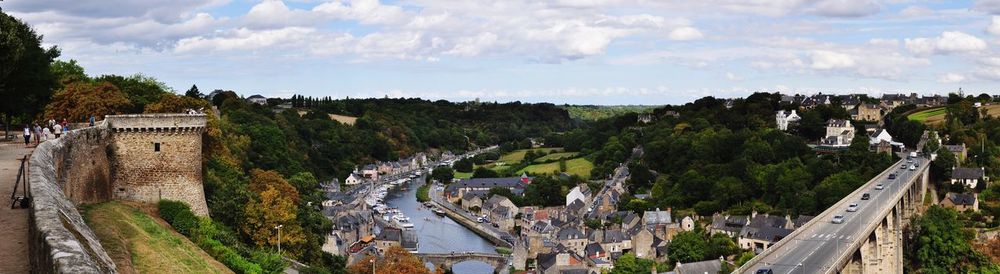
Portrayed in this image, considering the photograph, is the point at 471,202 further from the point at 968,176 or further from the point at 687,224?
the point at 968,176

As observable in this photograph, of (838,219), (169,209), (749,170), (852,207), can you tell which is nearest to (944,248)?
(852,207)

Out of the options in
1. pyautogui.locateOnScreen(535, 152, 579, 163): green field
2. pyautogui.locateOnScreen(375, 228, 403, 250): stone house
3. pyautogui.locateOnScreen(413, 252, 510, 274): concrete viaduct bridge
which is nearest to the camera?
pyautogui.locateOnScreen(413, 252, 510, 274): concrete viaduct bridge

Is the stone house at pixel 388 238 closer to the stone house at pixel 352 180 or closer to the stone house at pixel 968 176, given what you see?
Result: the stone house at pixel 352 180

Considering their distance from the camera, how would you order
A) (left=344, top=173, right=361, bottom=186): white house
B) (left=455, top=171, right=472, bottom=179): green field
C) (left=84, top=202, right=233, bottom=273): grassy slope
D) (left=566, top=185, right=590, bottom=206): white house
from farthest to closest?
1. (left=455, top=171, right=472, bottom=179): green field
2. (left=344, top=173, right=361, bottom=186): white house
3. (left=566, top=185, right=590, bottom=206): white house
4. (left=84, top=202, right=233, bottom=273): grassy slope

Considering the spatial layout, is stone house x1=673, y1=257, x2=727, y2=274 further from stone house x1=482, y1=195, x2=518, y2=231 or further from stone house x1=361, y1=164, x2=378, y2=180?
stone house x1=361, y1=164, x2=378, y2=180

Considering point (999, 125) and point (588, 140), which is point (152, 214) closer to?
point (999, 125)

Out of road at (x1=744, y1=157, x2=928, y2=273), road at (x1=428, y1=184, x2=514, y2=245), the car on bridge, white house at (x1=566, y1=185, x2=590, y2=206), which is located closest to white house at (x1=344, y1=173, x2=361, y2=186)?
road at (x1=428, y1=184, x2=514, y2=245)

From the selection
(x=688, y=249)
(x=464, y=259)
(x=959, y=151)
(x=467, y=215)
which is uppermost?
(x=959, y=151)
